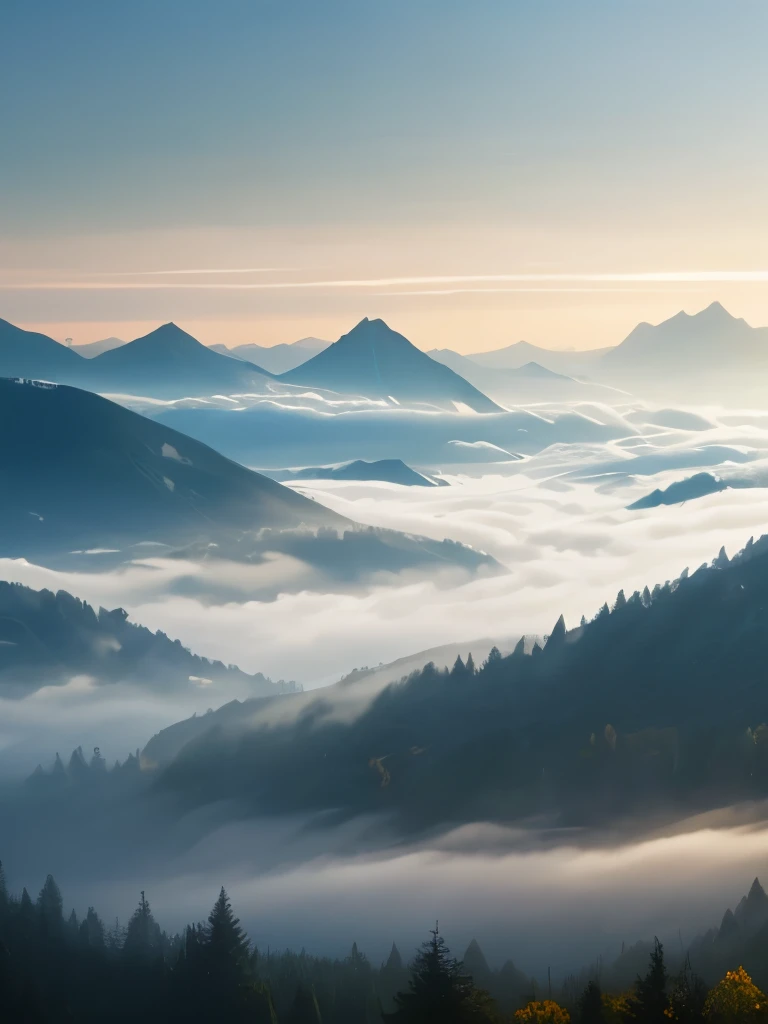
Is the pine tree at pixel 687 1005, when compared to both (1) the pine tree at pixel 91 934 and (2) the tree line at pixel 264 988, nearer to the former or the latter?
(2) the tree line at pixel 264 988

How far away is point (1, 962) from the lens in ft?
326

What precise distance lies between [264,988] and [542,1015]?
99.8 ft

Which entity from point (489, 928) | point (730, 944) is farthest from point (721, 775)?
point (730, 944)

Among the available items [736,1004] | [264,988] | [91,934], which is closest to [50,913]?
[91,934]

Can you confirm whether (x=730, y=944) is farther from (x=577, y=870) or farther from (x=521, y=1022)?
(x=577, y=870)

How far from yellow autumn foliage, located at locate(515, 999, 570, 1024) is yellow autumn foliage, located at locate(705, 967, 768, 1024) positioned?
42.8 feet

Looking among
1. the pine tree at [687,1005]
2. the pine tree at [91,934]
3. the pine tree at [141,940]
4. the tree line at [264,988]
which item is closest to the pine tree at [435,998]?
the tree line at [264,988]

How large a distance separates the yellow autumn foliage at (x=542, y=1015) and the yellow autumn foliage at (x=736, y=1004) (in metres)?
13.1

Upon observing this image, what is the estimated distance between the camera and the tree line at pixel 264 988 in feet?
228

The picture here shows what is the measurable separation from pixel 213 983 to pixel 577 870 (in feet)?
379

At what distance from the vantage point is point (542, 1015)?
276ft

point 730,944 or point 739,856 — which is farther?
point 739,856

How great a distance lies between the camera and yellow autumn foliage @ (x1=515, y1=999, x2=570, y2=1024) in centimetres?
8350

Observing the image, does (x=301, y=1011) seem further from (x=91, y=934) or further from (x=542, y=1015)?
(x=91, y=934)
